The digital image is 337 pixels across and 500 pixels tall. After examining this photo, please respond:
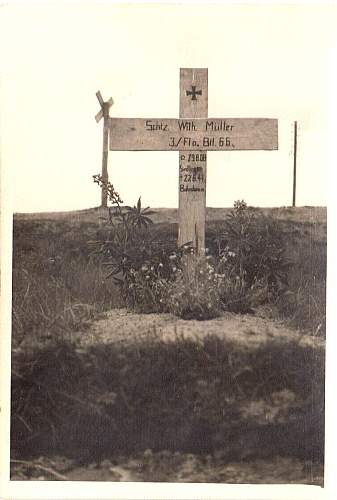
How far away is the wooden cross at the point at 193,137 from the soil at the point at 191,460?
53cm

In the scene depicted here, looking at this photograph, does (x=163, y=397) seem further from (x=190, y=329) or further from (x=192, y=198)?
(x=192, y=198)

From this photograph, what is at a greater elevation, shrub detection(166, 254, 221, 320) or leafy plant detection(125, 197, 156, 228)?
leafy plant detection(125, 197, 156, 228)

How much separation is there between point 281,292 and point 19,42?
7.54 feet

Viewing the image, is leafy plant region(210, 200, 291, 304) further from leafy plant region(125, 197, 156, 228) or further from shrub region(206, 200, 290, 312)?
leafy plant region(125, 197, 156, 228)

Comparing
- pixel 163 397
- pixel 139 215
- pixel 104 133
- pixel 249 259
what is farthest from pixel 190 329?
pixel 104 133

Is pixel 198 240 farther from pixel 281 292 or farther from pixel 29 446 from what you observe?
pixel 29 446

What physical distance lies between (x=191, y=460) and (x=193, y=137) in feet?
6.65

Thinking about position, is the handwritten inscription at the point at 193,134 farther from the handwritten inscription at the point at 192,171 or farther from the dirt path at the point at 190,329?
the dirt path at the point at 190,329

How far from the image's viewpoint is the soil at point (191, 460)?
3.37 metres

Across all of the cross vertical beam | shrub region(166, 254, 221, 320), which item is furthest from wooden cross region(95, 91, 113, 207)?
shrub region(166, 254, 221, 320)

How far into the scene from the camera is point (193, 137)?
352 cm

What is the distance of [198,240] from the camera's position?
3.55 meters

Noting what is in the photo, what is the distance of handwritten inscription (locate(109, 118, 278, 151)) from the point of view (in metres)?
3.50

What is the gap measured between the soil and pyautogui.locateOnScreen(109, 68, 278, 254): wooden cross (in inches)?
20.9
